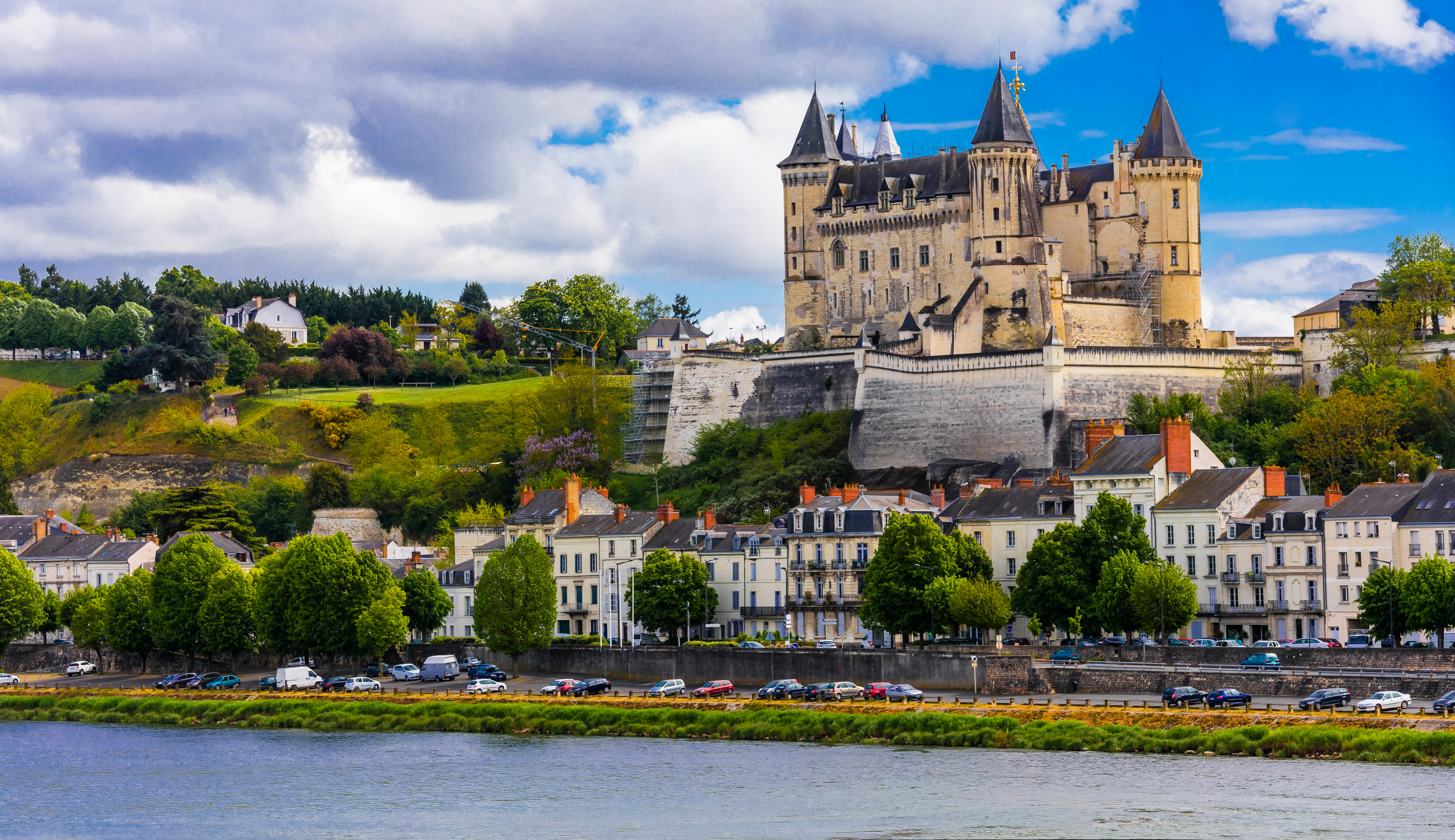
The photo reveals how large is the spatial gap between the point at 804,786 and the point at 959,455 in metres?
42.2

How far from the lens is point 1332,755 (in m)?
46.3

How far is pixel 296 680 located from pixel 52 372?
82.7m

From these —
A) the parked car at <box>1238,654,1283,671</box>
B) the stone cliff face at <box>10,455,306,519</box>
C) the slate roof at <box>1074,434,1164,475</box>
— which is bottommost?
the parked car at <box>1238,654,1283,671</box>

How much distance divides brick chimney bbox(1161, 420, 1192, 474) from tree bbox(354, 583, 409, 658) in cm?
2425

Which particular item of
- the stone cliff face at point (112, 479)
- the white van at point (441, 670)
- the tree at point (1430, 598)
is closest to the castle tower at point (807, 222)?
the stone cliff face at point (112, 479)

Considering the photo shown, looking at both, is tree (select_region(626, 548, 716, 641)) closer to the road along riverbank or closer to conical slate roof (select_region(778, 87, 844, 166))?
the road along riverbank

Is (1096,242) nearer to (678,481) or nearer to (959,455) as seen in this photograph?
(959,455)

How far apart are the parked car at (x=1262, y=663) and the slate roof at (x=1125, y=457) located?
1260 centimetres

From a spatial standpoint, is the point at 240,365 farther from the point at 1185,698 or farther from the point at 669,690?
the point at 1185,698

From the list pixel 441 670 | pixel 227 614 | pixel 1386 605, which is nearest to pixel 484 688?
pixel 441 670

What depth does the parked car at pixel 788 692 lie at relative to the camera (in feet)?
189

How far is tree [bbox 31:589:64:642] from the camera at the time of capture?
79062 millimetres

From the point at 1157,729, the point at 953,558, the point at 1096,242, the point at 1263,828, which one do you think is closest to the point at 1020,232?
the point at 1096,242

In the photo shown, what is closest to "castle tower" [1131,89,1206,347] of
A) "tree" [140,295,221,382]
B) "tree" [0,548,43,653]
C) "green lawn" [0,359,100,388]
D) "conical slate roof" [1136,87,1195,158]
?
"conical slate roof" [1136,87,1195,158]
